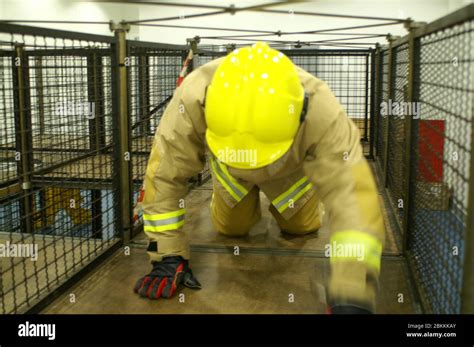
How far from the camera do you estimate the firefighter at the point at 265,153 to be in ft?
6.38

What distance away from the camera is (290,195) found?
3174mm

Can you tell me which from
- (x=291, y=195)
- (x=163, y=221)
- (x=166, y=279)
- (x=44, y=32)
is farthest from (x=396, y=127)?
(x=44, y=32)

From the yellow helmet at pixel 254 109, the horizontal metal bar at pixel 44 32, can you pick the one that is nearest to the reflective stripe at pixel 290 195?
the yellow helmet at pixel 254 109

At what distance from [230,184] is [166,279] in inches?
31.8

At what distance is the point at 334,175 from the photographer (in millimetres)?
2105

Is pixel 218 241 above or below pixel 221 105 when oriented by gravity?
below

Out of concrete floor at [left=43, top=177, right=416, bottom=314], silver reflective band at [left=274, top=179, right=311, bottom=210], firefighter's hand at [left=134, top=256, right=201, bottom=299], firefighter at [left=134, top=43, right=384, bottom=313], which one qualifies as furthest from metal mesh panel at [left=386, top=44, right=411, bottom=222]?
firefighter's hand at [left=134, top=256, right=201, bottom=299]

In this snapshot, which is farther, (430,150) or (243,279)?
(243,279)

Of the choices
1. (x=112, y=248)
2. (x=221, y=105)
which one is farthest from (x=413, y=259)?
(x=112, y=248)

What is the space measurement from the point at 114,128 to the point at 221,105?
49.2 inches

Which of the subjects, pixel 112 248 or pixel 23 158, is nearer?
pixel 112 248

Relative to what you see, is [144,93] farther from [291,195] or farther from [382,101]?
[382,101]

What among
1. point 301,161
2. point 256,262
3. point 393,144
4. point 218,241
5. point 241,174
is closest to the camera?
point 241,174
